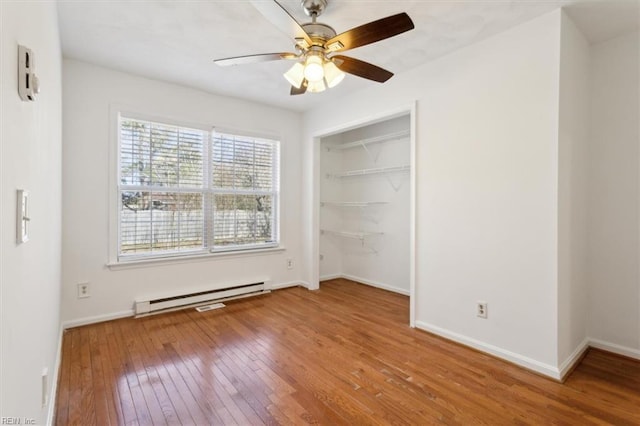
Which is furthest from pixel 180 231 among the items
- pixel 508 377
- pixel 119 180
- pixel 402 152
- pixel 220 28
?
pixel 508 377

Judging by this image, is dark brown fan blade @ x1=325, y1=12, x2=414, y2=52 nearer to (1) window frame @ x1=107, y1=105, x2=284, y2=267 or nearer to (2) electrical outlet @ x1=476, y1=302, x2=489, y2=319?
(2) electrical outlet @ x1=476, y1=302, x2=489, y2=319

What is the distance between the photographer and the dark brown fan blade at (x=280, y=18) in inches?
64.0

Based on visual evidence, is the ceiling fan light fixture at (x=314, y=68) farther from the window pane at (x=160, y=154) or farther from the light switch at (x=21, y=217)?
the window pane at (x=160, y=154)

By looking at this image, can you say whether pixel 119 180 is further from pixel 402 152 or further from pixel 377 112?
pixel 402 152

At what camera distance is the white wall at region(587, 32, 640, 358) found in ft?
8.52

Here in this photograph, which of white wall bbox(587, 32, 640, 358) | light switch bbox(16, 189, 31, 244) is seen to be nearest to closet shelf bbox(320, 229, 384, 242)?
white wall bbox(587, 32, 640, 358)

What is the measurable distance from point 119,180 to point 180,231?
2.78ft

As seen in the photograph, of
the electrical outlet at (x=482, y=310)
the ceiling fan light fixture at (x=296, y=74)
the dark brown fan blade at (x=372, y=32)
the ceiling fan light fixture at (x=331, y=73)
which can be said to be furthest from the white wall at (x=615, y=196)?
the ceiling fan light fixture at (x=296, y=74)

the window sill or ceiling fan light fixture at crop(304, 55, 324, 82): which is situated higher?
ceiling fan light fixture at crop(304, 55, 324, 82)

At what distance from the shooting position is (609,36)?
2.62m

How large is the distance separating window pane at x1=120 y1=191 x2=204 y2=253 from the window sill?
4.7 inches

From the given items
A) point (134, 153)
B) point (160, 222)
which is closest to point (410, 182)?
point (160, 222)

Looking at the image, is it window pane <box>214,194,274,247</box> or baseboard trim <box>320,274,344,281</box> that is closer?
window pane <box>214,194,274,247</box>

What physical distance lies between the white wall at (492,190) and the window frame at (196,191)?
2.13m
